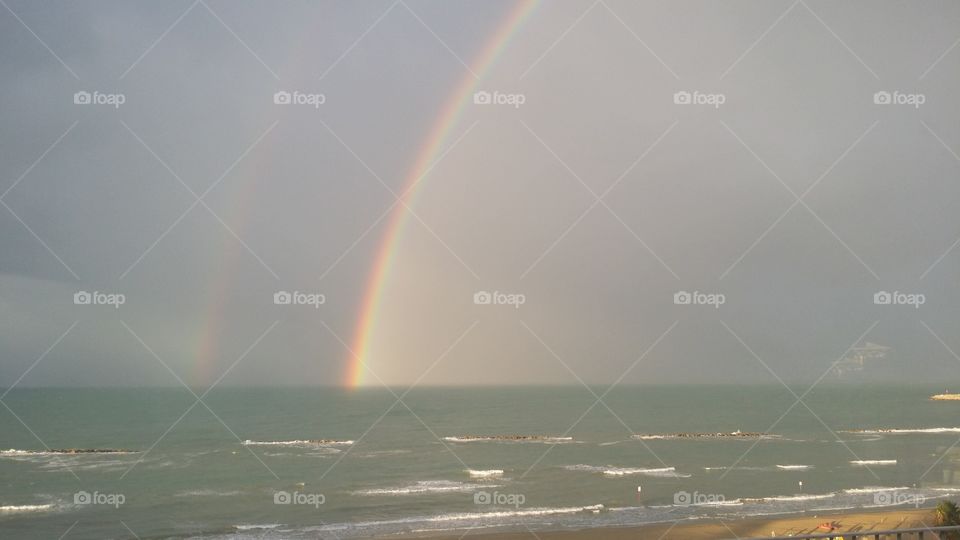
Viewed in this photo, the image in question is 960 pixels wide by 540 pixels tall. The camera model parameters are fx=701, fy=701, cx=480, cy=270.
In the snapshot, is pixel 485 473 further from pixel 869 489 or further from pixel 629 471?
→ pixel 869 489

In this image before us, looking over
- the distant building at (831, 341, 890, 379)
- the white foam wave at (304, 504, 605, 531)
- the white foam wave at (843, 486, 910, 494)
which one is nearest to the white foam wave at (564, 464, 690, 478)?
the white foam wave at (843, 486, 910, 494)

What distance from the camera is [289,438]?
35.7 metres

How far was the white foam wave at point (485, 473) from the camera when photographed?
2348cm

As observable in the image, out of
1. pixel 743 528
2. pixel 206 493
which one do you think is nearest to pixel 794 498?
pixel 743 528

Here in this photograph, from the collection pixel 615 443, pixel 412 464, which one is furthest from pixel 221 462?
pixel 615 443

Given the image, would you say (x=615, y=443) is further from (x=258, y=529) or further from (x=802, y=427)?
(x=258, y=529)

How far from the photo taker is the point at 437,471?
24.6m

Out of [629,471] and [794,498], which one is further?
[629,471]

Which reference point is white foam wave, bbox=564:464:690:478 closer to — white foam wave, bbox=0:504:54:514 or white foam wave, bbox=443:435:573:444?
white foam wave, bbox=443:435:573:444

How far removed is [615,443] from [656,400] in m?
33.3

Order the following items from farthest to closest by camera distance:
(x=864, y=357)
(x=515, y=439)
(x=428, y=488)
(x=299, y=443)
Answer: (x=864, y=357) → (x=515, y=439) → (x=299, y=443) → (x=428, y=488)

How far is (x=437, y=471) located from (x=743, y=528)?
42.6 feet

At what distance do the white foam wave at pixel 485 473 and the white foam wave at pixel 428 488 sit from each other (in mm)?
1755

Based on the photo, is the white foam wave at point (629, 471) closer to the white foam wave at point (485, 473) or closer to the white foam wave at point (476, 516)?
the white foam wave at point (485, 473)
